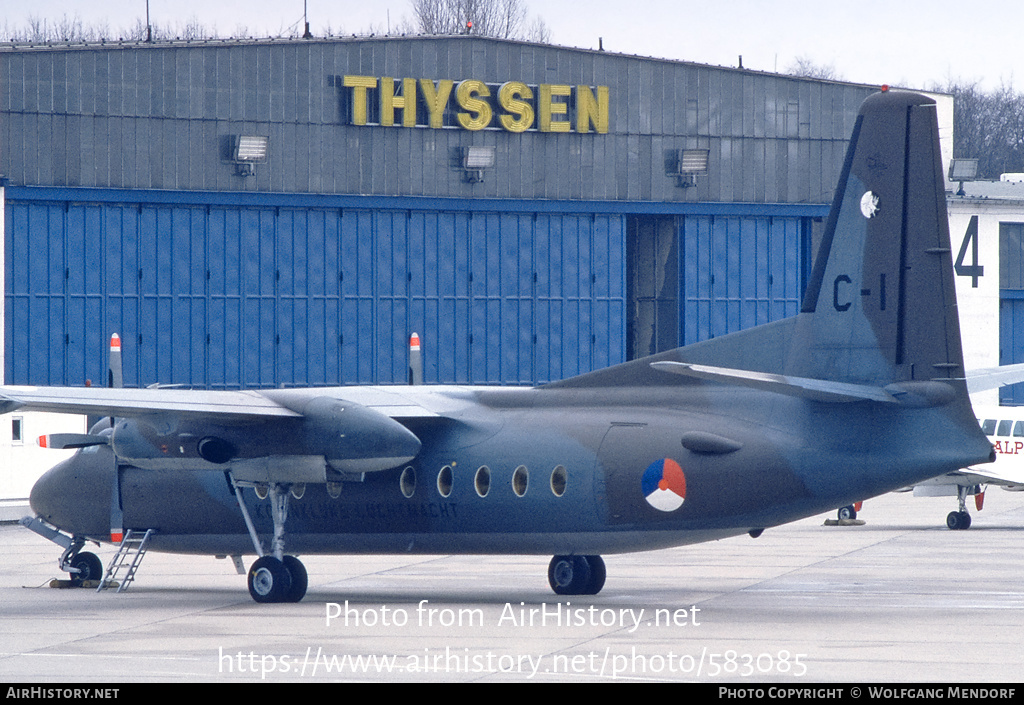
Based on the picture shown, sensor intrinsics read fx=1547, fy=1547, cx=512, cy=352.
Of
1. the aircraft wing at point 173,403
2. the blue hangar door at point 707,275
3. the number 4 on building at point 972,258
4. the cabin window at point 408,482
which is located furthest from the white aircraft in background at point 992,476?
the number 4 on building at point 972,258

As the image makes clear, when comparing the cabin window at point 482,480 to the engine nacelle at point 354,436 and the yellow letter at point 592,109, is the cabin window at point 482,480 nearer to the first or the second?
the engine nacelle at point 354,436

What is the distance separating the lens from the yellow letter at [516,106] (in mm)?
49719

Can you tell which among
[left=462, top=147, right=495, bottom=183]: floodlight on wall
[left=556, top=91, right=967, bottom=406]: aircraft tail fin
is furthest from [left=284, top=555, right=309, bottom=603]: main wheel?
[left=462, top=147, right=495, bottom=183]: floodlight on wall

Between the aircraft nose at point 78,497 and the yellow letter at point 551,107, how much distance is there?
88.1ft

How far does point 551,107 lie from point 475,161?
3371 mm

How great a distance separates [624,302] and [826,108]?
10.4 meters

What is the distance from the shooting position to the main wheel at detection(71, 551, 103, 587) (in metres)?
26.7

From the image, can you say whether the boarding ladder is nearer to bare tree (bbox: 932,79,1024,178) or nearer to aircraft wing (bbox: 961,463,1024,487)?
aircraft wing (bbox: 961,463,1024,487)

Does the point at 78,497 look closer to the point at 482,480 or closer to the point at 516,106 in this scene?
the point at 482,480

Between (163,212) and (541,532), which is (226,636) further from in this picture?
(163,212)

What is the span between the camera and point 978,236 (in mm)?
61062

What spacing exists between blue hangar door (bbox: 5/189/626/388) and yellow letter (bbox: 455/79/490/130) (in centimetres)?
289

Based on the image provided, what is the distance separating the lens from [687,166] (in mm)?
52062

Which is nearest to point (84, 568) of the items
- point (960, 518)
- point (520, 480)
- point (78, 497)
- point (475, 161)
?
point (78, 497)
